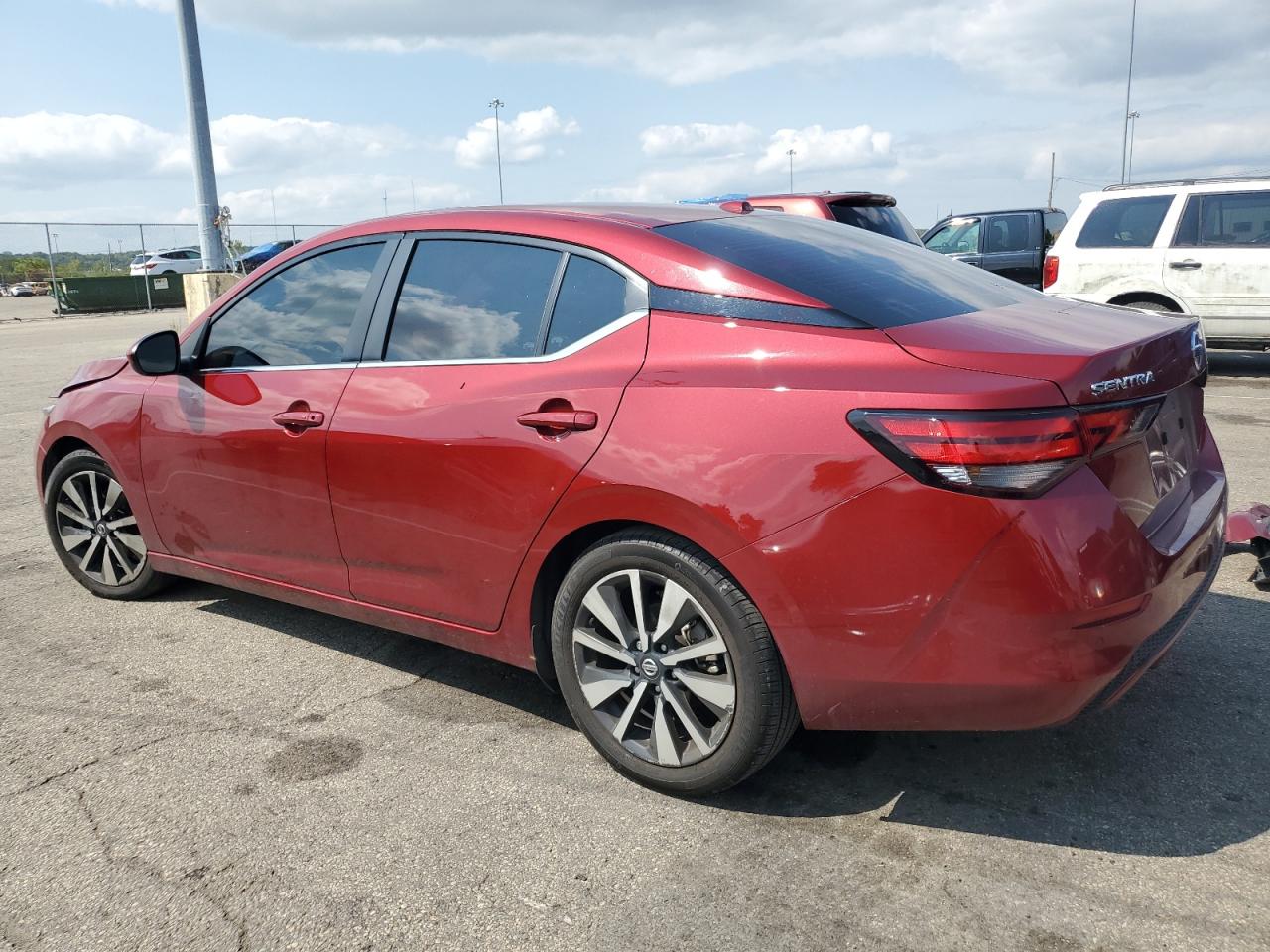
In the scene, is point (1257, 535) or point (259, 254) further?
point (259, 254)

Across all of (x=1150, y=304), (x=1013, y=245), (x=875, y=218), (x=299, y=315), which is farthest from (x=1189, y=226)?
(x=299, y=315)

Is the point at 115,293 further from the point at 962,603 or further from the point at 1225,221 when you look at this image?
the point at 962,603

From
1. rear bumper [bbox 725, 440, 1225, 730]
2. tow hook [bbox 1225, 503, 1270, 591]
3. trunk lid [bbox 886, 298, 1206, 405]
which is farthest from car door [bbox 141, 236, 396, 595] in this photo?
tow hook [bbox 1225, 503, 1270, 591]

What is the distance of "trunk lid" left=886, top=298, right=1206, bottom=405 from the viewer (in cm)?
248

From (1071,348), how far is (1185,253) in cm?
917

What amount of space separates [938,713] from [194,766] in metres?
2.20

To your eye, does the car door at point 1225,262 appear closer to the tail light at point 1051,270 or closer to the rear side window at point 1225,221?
the rear side window at point 1225,221

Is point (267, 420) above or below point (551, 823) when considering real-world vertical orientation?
above

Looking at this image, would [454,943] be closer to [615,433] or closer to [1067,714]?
[615,433]

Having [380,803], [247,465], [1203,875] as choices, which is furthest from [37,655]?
[1203,875]

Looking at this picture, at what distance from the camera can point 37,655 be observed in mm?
4180

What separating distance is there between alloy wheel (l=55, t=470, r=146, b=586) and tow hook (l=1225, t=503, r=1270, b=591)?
186 inches

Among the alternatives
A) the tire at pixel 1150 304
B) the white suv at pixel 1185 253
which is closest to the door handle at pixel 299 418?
the white suv at pixel 1185 253

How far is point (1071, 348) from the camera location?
260 cm
